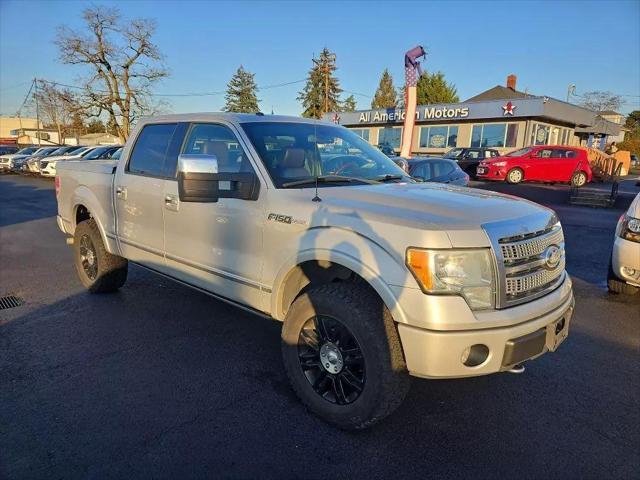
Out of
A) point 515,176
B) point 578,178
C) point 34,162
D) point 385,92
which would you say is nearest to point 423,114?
point 515,176

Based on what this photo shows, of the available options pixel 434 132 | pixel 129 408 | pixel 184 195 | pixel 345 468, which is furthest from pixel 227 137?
pixel 434 132

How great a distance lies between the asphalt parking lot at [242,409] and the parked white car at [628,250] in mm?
468

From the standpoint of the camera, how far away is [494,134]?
30.4 m

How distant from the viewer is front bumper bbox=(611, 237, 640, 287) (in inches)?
180

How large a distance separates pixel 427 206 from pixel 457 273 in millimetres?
519

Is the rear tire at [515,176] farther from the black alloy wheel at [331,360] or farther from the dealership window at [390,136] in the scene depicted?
the black alloy wheel at [331,360]

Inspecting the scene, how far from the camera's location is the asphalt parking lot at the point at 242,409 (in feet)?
7.92

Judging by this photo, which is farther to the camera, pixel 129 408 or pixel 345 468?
pixel 129 408

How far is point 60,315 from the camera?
4430mm

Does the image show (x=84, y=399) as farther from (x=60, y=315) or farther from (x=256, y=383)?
(x=60, y=315)

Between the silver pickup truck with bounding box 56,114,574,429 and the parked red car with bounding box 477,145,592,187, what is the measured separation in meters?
18.5

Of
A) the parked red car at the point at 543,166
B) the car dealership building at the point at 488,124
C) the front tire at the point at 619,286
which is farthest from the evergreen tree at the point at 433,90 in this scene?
the front tire at the point at 619,286

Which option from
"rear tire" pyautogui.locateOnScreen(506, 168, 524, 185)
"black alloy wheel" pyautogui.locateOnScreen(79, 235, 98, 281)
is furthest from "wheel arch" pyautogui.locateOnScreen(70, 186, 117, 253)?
"rear tire" pyautogui.locateOnScreen(506, 168, 524, 185)

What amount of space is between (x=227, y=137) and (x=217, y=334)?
5.89 feet
